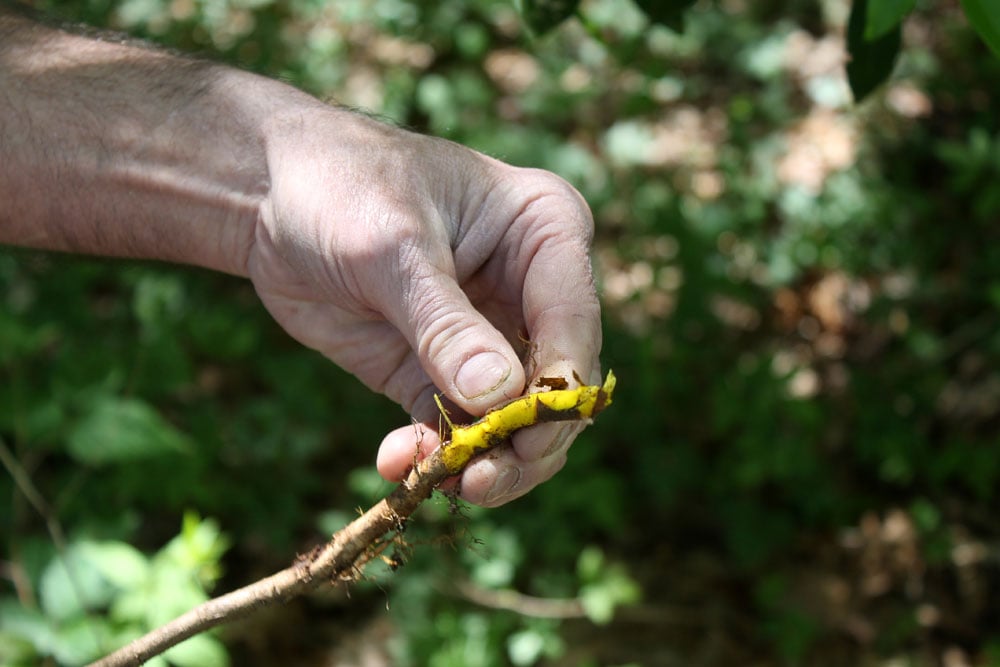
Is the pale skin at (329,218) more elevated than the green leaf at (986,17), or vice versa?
the green leaf at (986,17)

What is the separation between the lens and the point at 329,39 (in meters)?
3.91

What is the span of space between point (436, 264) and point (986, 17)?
0.86 m

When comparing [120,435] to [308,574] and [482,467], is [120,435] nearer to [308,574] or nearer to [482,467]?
[308,574]

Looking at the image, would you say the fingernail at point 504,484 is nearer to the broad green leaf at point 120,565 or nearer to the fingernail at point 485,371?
the fingernail at point 485,371

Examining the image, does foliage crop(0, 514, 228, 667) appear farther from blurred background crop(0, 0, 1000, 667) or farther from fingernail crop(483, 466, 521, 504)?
fingernail crop(483, 466, 521, 504)

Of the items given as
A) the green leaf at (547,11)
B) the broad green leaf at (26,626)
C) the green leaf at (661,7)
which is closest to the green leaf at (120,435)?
the broad green leaf at (26,626)

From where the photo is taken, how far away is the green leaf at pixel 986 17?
917 mm

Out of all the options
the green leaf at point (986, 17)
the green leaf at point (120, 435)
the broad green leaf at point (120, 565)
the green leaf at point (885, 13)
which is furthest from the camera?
the green leaf at point (120, 435)

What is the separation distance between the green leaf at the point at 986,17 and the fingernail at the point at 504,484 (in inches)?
35.7

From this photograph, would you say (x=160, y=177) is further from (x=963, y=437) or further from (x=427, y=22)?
(x=963, y=437)

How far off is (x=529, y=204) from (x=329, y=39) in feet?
8.84

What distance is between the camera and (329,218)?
5.08 ft

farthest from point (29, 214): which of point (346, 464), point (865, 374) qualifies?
point (865, 374)

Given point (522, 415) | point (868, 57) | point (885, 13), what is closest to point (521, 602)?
point (522, 415)
